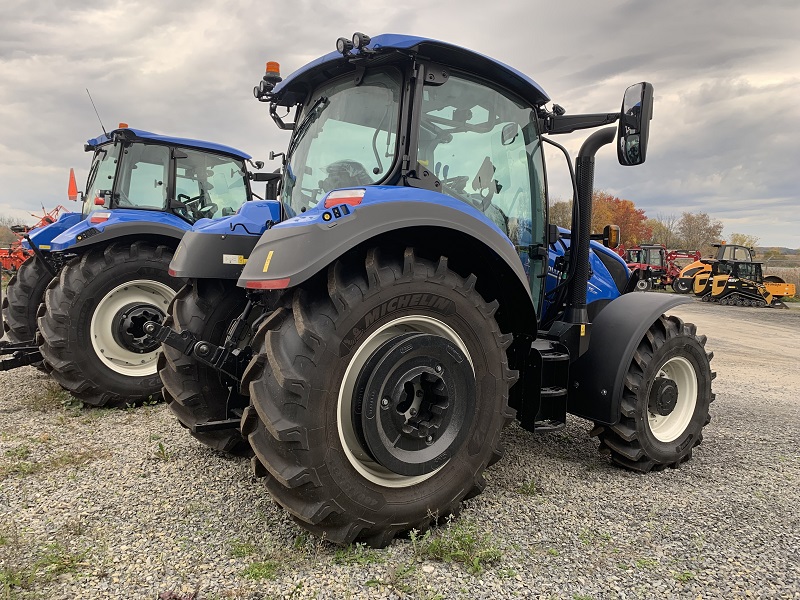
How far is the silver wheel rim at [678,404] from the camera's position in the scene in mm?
3816

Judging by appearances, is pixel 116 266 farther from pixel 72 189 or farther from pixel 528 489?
pixel 528 489

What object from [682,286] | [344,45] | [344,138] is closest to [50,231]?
[344,138]

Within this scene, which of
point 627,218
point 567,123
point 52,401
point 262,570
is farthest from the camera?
point 627,218

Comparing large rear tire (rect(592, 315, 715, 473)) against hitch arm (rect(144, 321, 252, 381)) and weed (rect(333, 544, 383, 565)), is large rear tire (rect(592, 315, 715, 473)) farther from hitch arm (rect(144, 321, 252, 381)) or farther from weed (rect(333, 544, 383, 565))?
hitch arm (rect(144, 321, 252, 381))

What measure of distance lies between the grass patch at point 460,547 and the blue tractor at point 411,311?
10 centimetres

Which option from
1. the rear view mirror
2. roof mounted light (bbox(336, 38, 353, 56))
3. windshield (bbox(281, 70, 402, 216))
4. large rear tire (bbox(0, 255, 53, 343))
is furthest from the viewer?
large rear tire (bbox(0, 255, 53, 343))

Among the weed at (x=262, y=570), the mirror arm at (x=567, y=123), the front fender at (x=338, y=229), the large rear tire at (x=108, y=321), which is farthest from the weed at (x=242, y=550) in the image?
the large rear tire at (x=108, y=321)

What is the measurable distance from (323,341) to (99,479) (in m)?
2.01

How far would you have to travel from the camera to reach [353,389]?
244 cm

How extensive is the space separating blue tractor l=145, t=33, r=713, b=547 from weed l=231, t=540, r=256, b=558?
32 centimetres

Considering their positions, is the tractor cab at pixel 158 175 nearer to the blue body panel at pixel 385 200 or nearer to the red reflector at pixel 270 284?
the blue body panel at pixel 385 200

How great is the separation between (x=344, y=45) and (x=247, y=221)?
4.37 ft

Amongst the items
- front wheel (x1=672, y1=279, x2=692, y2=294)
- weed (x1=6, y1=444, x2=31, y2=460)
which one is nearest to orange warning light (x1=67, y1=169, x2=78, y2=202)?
weed (x1=6, y1=444, x2=31, y2=460)

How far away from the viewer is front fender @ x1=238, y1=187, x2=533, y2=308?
89.4 inches
